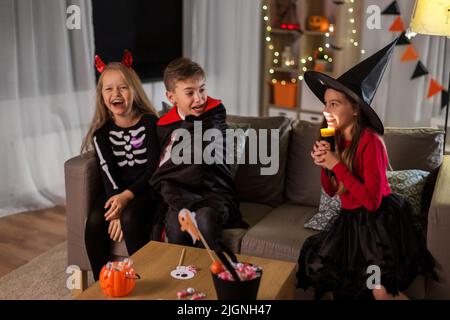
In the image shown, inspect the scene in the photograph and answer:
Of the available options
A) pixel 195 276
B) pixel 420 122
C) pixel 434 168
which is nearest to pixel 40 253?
pixel 195 276

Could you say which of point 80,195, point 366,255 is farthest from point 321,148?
point 80,195

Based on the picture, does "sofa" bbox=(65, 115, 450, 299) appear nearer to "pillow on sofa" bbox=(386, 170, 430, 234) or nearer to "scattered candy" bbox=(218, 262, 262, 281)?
"pillow on sofa" bbox=(386, 170, 430, 234)

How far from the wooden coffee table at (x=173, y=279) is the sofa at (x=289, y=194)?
1.19ft

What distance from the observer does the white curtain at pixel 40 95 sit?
372 centimetres

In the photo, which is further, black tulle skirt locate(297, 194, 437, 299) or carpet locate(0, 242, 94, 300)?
carpet locate(0, 242, 94, 300)

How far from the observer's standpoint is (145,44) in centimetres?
491

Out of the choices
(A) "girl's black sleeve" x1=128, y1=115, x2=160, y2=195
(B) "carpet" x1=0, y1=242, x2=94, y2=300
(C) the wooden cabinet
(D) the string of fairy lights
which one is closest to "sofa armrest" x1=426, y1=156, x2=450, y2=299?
(A) "girl's black sleeve" x1=128, y1=115, x2=160, y2=195

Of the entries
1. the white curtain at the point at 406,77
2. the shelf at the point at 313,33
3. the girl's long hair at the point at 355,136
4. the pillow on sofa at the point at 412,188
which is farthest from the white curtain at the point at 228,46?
the girl's long hair at the point at 355,136

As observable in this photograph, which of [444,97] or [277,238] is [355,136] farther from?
[444,97]

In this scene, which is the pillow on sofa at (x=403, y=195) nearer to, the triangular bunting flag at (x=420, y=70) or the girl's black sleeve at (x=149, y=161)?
the girl's black sleeve at (x=149, y=161)

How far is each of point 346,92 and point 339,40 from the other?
2930 mm

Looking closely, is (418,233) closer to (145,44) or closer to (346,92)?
(346,92)

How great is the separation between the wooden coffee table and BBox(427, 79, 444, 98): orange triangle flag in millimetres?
2775

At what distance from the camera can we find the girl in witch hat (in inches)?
85.8
